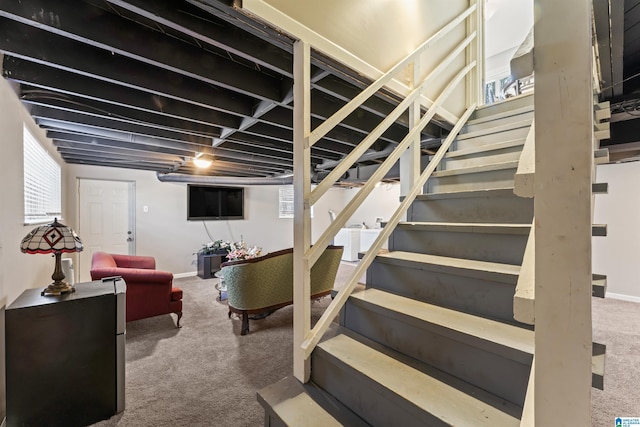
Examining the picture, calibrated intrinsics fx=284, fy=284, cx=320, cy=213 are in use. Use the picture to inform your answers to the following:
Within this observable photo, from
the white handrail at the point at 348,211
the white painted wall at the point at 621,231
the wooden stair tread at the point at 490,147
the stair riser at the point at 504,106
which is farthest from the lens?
the white painted wall at the point at 621,231

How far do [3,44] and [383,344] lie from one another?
8.38 feet

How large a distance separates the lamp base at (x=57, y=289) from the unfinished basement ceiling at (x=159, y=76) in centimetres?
132

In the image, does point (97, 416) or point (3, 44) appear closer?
point (3, 44)

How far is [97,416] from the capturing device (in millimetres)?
1789

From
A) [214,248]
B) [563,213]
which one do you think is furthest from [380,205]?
[563,213]

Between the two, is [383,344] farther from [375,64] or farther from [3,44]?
[3,44]

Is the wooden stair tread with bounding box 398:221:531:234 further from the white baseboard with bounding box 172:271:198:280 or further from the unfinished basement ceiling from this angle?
the white baseboard with bounding box 172:271:198:280

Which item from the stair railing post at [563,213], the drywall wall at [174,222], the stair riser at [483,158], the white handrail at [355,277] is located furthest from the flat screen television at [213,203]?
the stair railing post at [563,213]

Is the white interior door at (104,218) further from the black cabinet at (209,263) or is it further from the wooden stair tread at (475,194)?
the wooden stair tread at (475,194)

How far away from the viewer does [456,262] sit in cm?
158

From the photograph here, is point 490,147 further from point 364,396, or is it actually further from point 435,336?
point 364,396

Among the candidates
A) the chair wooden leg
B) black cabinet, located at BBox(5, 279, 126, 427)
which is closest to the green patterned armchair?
the chair wooden leg

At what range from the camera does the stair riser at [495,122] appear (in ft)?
8.48

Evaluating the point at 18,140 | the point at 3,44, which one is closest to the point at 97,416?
the point at 18,140
